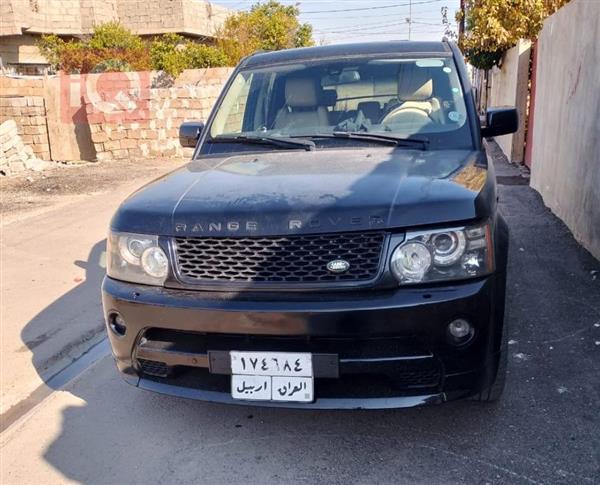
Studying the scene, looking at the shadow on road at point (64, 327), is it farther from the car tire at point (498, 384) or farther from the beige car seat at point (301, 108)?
the car tire at point (498, 384)

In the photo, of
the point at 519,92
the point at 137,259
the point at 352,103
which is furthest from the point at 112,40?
the point at 137,259

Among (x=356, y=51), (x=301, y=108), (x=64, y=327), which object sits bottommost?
(x=64, y=327)

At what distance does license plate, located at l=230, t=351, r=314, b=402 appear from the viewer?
254 centimetres

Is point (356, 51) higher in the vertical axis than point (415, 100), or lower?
higher

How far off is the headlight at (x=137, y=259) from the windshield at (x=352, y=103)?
137 cm

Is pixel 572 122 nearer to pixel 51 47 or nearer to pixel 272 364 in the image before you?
pixel 272 364

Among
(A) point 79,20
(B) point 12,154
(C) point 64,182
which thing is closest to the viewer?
(C) point 64,182

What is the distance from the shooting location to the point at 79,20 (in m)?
34.9

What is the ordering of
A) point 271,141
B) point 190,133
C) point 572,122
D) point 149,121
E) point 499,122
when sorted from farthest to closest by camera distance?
point 149,121
point 572,122
point 190,133
point 499,122
point 271,141

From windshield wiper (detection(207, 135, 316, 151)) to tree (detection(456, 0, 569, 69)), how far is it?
34.6 ft

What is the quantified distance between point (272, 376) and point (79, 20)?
1464 inches

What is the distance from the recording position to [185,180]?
316cm

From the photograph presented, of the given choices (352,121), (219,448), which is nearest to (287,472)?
(219,448)

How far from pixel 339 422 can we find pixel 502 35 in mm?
11911
